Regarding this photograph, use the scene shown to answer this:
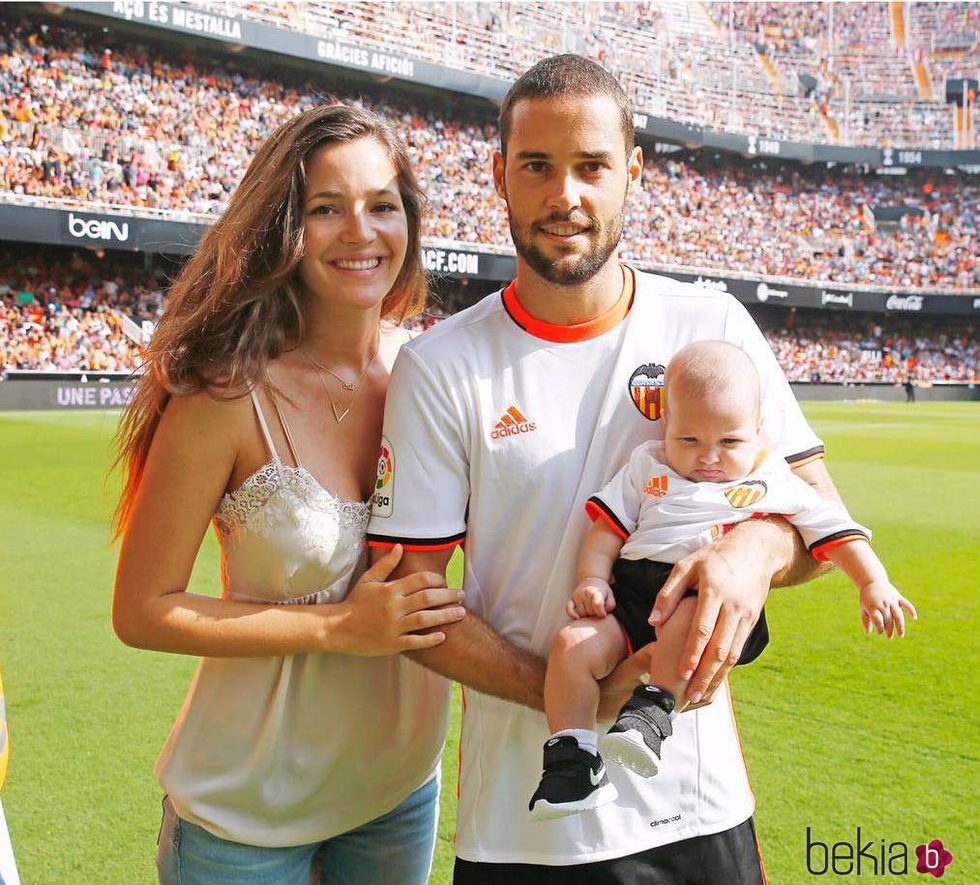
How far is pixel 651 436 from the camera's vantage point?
246 cm

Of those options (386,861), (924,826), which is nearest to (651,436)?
(386,861)

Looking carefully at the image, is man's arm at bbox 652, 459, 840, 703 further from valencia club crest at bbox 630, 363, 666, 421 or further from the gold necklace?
the gold necklace

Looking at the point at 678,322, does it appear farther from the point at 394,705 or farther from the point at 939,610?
the point at 939,610

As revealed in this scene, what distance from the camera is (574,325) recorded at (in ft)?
7.90

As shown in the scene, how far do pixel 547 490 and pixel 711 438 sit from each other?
1.33 ft

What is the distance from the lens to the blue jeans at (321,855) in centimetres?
235

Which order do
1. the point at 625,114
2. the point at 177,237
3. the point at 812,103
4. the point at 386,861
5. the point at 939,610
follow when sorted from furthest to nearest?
the point at 812,103 < the point at 177,237 < the point at 939,610 < the point at 386,861 < the point at 625,114

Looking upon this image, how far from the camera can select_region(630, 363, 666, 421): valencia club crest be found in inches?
94.3

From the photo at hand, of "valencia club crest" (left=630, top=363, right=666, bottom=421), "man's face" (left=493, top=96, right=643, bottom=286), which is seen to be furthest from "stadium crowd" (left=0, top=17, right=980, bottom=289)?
"valencia club crest" (left=630, top=363, right=666, bottom=421)

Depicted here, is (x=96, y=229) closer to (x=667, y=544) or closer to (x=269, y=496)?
(x=269, y=496)

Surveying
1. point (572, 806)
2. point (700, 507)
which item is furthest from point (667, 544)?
point (572, 806)

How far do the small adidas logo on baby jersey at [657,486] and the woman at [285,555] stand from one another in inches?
19.1

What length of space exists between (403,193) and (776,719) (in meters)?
3.28

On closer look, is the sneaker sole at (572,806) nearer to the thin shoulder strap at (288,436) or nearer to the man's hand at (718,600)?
the man's hand at (718,600)
